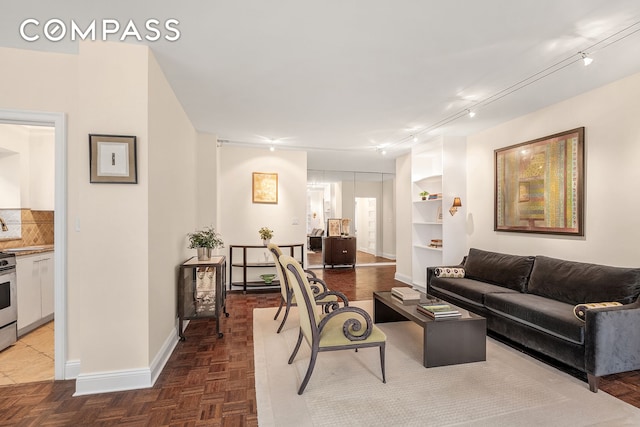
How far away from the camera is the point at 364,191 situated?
8.60 meters

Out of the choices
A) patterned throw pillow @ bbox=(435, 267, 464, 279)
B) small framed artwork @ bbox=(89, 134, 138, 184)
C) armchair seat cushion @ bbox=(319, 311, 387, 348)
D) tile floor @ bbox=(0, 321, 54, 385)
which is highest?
small framed artwork @ bbox=(89, 134, 138, 184)

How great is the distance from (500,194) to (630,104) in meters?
1.67

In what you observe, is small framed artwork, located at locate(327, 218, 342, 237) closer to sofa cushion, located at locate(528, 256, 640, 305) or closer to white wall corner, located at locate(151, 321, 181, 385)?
sofa cushion, located at locate(528, 256, 640, 305)

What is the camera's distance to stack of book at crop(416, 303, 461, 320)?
274cm

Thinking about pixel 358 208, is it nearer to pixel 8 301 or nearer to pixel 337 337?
pixel 337 337

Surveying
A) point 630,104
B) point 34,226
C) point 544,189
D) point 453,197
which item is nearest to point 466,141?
point 453,197

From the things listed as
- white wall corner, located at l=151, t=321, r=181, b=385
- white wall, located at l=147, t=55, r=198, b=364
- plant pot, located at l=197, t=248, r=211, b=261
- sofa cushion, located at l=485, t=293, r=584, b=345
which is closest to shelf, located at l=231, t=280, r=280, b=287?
white wall, located at l=147, t=55, r=198, b=364

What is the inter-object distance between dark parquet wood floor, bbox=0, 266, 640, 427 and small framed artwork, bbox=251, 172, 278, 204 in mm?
3181

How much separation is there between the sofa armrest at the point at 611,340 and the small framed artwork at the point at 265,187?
480 cm

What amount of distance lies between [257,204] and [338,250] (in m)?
2.89

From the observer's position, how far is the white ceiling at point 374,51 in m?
1.94

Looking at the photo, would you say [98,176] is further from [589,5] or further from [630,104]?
[630,104]

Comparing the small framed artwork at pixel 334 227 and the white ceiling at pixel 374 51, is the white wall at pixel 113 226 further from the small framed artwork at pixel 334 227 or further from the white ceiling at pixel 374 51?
the small framed artwork at pixel 334 227

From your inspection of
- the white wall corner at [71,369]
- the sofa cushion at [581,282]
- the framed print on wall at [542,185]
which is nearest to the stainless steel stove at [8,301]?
the white wall corner at [71,369]
